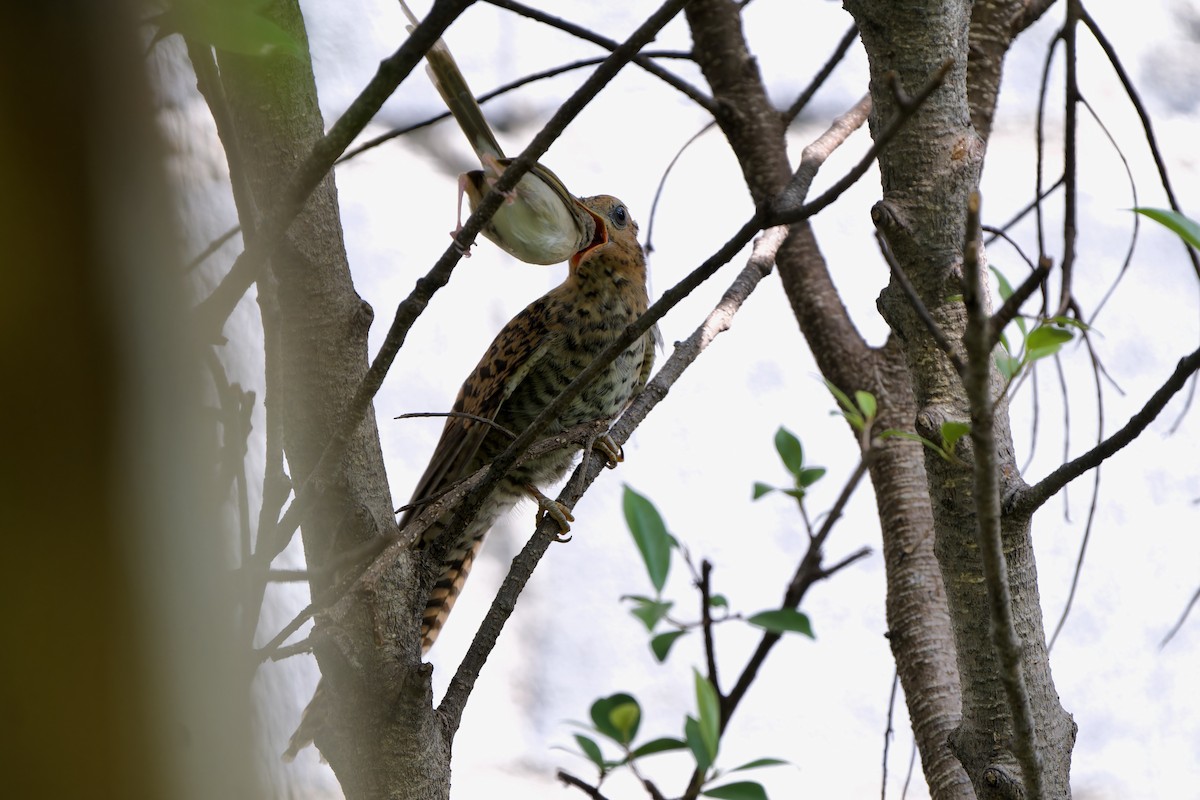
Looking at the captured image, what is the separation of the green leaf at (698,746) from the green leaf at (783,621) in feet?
0.34

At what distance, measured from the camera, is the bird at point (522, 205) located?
942 millimetres

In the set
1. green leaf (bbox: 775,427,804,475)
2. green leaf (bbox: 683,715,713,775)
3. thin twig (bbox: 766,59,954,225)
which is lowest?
green leaf (bbox: 683,715,713,775)

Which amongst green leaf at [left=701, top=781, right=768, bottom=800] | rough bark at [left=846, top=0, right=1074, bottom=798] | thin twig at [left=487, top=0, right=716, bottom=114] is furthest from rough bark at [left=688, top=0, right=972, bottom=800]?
rough bark at [left=846, top=0, right=1074, bottom=798]

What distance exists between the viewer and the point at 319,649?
69 cm

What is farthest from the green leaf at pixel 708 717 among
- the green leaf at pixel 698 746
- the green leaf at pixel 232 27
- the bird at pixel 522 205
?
the green leaf at pixel 232 27

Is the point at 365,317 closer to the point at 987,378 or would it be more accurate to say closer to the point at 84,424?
the point at 987,378

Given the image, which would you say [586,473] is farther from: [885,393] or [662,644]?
[885,393]

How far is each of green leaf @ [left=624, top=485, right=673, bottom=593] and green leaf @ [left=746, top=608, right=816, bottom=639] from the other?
9 cm

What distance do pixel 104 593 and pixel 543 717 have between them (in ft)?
8.44

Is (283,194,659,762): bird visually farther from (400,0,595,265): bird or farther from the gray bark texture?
the gray bark texture

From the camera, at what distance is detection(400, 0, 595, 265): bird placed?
94 cm

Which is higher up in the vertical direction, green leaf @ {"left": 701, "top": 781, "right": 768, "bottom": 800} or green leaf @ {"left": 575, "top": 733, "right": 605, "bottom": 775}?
green leaf @ {"left": 575, "top": 733, "right": 605, "bottom": 775}

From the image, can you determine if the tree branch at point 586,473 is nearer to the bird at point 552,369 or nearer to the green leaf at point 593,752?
the green leaf at point 593,752

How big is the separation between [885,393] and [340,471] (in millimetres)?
803
